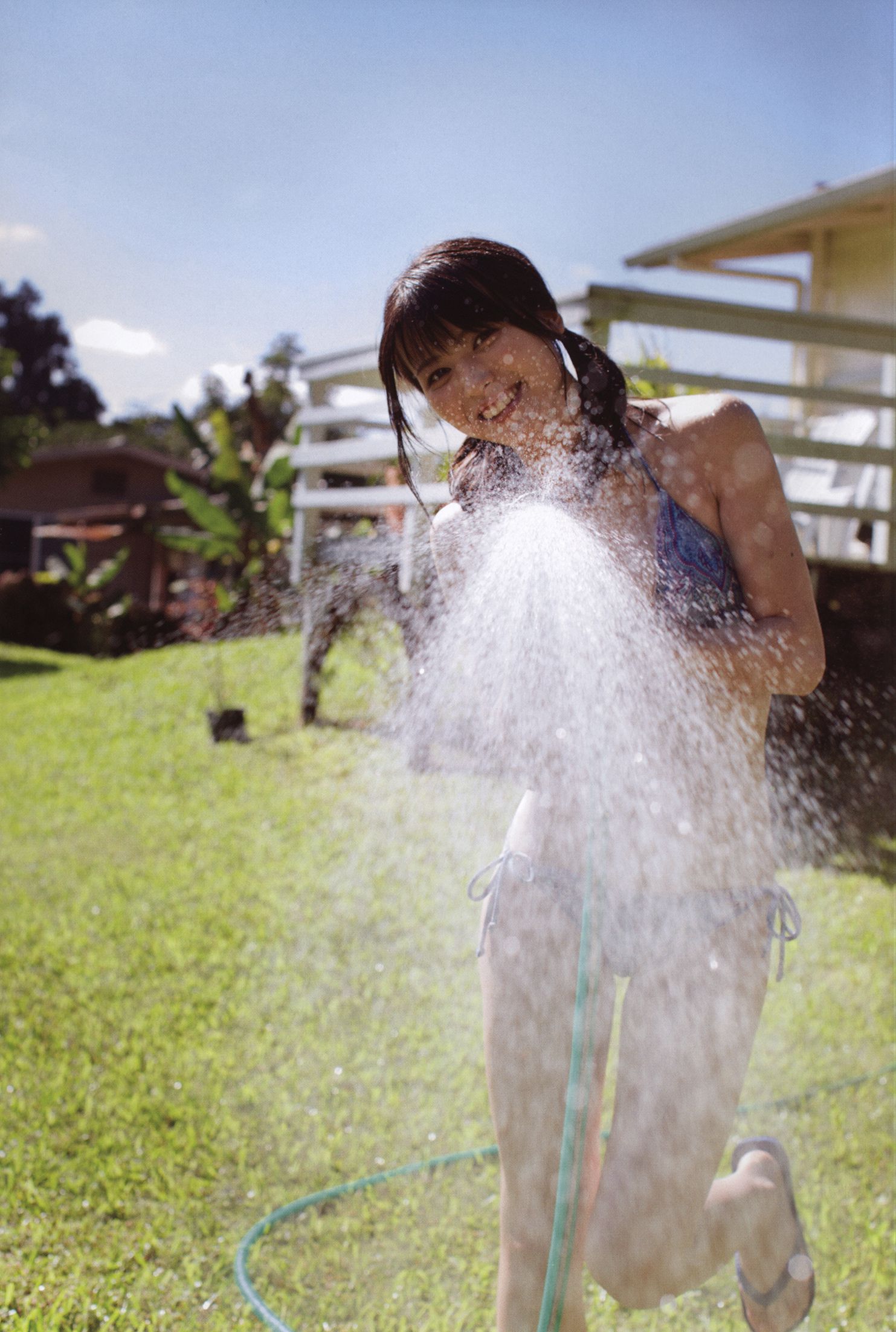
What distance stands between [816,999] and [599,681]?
2.43m

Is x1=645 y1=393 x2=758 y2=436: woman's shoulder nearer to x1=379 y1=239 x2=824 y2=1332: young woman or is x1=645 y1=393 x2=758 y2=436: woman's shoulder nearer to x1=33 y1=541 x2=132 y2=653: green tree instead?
x1=379 y1=239 x2=824 y2=1332: young woman

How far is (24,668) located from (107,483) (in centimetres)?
1175

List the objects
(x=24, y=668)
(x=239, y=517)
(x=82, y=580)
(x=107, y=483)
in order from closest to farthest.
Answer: (x=239, y=517) → (x=24, y=668) → (x=82, y=580) → (x=107, y=483)

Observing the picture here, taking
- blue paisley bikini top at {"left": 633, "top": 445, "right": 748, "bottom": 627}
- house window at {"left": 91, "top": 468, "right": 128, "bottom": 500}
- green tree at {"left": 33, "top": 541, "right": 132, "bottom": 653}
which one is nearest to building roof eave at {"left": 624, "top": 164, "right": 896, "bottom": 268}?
blue paisley bikini top at {"left": 633, "top": 445, "right": 748, "bottom": 627}

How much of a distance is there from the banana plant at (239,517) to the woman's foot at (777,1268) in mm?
8082

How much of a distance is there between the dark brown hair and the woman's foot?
132 centimetres

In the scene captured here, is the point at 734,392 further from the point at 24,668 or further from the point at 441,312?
the point at 24,668

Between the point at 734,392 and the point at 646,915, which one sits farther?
the point at 734,392

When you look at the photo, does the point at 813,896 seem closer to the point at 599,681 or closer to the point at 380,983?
the point at 380,983

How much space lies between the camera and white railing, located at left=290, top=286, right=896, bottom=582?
5086 mm

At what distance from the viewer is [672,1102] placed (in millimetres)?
1781

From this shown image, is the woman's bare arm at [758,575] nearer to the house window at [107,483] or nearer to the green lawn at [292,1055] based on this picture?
the green lawn at [292,1055]

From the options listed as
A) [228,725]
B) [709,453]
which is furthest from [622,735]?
[228,725]

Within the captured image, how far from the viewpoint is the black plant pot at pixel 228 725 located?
24.3 ft
